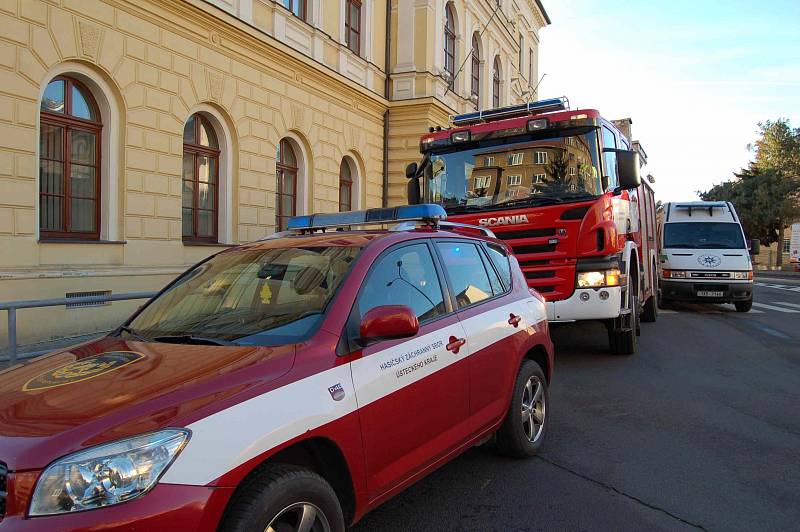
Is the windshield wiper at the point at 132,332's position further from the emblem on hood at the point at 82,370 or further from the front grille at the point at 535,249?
the front grille at the point at 535,249

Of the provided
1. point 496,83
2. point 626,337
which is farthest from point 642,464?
point 496,83

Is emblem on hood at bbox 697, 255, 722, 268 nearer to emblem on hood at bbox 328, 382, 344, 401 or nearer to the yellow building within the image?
the yellow building

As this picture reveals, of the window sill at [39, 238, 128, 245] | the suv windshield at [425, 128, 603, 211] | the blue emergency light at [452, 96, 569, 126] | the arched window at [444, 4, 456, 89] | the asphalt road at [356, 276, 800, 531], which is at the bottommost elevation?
the asphalt road at [356, 276, 800, 531]

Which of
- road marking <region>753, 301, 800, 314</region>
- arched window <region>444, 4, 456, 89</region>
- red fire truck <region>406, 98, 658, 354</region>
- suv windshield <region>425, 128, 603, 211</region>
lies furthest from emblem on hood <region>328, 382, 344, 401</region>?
arched window <region>444, 4, 456, 89</region>

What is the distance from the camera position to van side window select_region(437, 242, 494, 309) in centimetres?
381

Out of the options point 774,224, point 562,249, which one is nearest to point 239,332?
point 562,249

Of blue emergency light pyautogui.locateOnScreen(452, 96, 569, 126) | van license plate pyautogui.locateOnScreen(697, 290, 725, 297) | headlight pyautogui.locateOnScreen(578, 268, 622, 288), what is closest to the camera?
headlight pyautogui.locateOnScreen(578, 268, 622, 288)

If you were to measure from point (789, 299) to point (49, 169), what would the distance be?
66.3 feet

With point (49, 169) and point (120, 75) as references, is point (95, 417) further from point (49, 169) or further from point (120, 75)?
point (120, 75)

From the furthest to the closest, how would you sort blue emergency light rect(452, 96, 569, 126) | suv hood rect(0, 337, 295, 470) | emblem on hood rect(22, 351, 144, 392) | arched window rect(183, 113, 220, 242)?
arched window rect(183, 113, 220, 242) → blue emergency light rect(452, 96, 569, 126) → emblem on hood rect(22, 351, 144, 392) → suv hood rect(0, 337, 295, 470)

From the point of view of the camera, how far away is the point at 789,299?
1906 cm

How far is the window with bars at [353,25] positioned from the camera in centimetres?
1691

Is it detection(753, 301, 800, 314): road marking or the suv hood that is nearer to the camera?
the suv hood

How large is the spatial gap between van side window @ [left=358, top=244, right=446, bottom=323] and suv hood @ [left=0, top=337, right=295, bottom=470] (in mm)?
650
